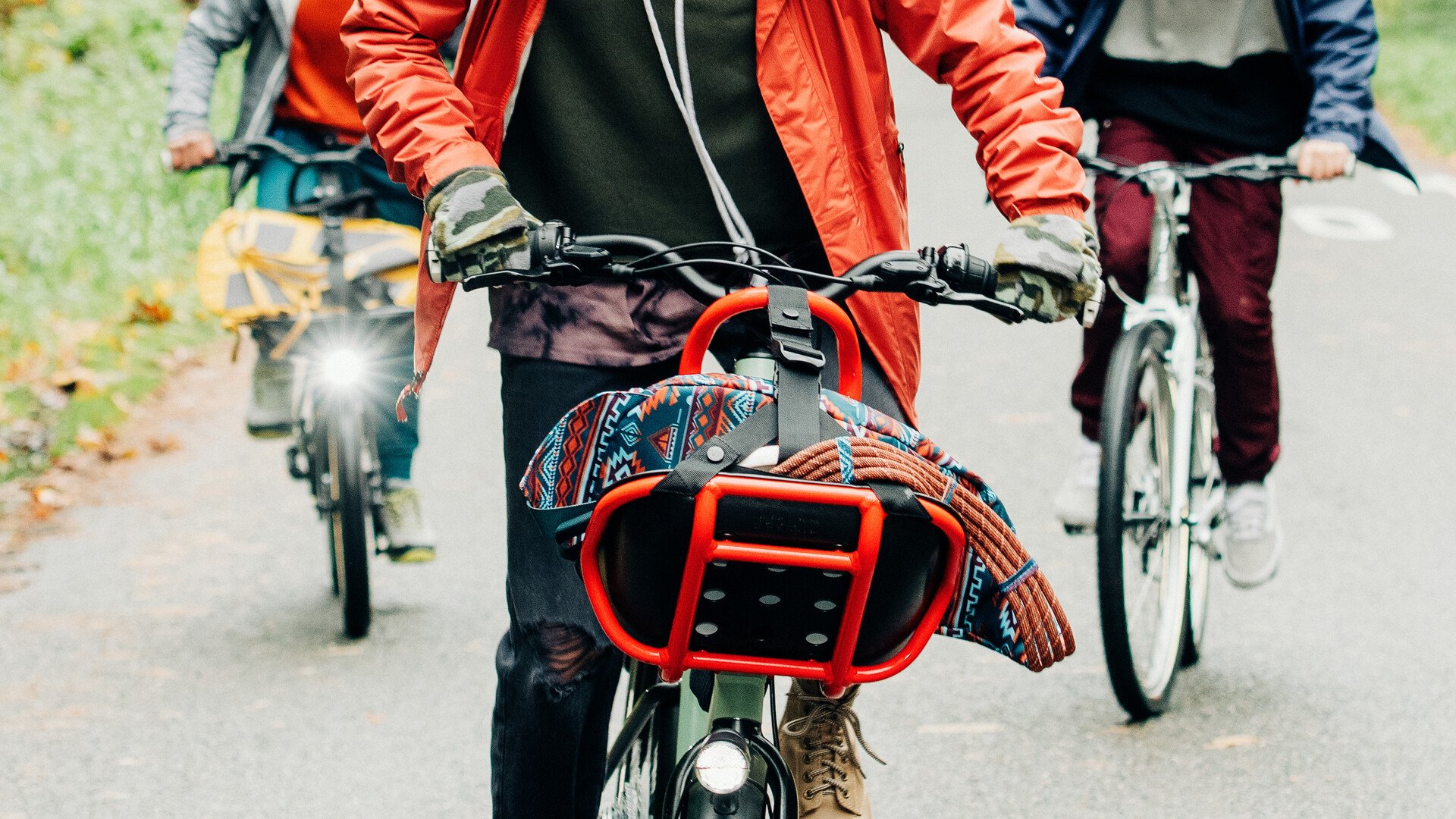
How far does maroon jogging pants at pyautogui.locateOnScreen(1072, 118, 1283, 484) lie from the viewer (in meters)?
4.47

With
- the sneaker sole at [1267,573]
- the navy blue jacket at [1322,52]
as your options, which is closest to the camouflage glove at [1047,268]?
the navy blue jacket at [1322,52]

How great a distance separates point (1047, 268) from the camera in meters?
2.32

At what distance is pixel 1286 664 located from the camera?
185 inches

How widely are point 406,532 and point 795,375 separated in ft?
10.4

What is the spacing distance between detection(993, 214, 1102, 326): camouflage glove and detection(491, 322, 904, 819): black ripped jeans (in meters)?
0.37

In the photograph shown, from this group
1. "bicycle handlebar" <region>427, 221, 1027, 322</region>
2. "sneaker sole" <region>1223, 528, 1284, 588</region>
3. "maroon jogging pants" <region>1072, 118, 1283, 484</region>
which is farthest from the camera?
"sneaker sole" <region>1223, 528, 1284, 588</region>

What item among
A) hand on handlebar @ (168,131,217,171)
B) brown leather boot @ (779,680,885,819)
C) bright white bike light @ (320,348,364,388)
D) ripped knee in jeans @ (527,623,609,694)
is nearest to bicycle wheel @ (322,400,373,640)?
bright white bike light @ (320,348,364,388)

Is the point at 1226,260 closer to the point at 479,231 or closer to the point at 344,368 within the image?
the point at 344,368

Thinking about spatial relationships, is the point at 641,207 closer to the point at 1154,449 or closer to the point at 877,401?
the point at 877,401

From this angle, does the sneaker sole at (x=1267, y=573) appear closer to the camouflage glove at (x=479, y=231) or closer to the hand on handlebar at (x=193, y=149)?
the camouflage glove at (x=479, y=231)

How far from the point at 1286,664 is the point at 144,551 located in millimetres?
3801

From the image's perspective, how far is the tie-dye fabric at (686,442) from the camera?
6.97ft

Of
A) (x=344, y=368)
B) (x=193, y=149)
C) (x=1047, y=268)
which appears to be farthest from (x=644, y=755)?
(x=193, y=149)

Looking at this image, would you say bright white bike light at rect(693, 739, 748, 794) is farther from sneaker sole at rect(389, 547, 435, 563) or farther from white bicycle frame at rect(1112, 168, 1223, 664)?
sneaker sole at rect(389, 547, 435, 563)
